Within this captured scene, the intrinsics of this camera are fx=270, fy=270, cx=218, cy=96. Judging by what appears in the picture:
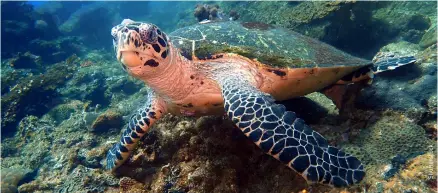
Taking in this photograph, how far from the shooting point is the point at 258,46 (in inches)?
158

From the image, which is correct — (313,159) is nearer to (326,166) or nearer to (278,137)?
(326,166)

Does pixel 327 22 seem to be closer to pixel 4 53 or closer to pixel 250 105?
pixel 250 105

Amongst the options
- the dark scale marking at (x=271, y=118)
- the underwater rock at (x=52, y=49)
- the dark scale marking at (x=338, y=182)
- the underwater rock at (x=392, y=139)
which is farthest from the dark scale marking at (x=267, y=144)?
the underwater rock at (x=52, y=49)

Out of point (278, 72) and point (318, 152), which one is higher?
point (278, 72)

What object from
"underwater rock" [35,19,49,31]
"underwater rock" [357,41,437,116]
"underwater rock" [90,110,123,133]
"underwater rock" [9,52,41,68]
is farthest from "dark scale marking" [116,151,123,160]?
"underwater rock" [35,19,49,31]

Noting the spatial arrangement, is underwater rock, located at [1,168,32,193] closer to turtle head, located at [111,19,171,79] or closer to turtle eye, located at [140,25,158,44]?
turtle head, located at [111,19,171,79]

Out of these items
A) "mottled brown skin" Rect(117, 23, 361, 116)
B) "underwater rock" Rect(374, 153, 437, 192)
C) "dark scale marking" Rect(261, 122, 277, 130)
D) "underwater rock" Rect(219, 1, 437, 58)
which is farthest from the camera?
"underwater rock" Rect(219, 1, 437, 58)

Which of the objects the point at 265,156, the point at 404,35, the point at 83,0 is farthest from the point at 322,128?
the point at 83,0

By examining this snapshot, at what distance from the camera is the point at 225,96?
10.9ft

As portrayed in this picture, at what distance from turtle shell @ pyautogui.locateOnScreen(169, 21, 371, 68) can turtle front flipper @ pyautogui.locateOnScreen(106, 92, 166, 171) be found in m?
0.95

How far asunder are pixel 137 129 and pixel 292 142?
236 cm

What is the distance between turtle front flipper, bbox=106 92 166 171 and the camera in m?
4.02

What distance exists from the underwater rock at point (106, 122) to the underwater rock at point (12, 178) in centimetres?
202

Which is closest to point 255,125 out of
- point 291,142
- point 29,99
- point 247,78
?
point 291,142
